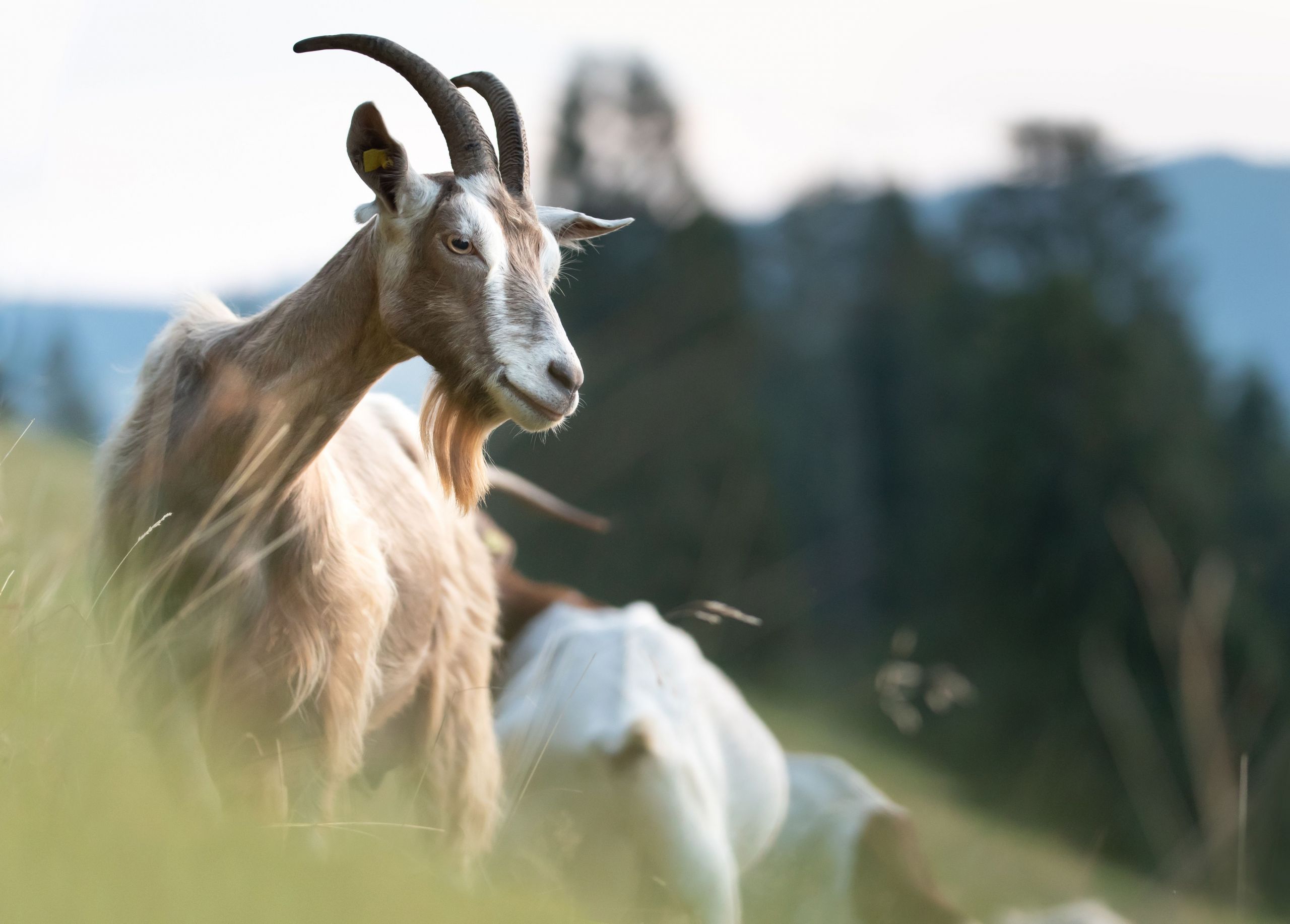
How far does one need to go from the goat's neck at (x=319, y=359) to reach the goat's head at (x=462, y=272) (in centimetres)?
9

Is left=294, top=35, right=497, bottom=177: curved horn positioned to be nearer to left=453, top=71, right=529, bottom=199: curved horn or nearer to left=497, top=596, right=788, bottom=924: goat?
left=453, top=71, right=529, bottom=199: curved horn

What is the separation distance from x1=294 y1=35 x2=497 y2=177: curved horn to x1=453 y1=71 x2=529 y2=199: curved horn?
0.38ft

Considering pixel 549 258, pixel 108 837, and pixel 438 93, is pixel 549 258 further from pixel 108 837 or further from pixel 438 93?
pixel 108 837

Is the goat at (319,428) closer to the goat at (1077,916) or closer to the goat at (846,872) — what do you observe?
the goat at (846,872)

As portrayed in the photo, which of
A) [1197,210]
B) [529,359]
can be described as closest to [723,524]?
[529,359]

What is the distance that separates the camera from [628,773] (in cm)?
491

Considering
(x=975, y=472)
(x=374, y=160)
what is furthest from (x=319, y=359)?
(x=975, y=472)

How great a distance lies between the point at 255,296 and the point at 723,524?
1909 centimetres

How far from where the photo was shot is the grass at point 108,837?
1.27 m

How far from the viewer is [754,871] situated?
6.04 meters

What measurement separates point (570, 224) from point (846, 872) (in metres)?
3.87

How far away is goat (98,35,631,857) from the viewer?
2.60 meters

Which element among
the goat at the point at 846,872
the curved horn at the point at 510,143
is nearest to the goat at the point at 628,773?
the goat at the point at 846,872

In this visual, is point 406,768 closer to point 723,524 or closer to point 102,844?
point 102,844
